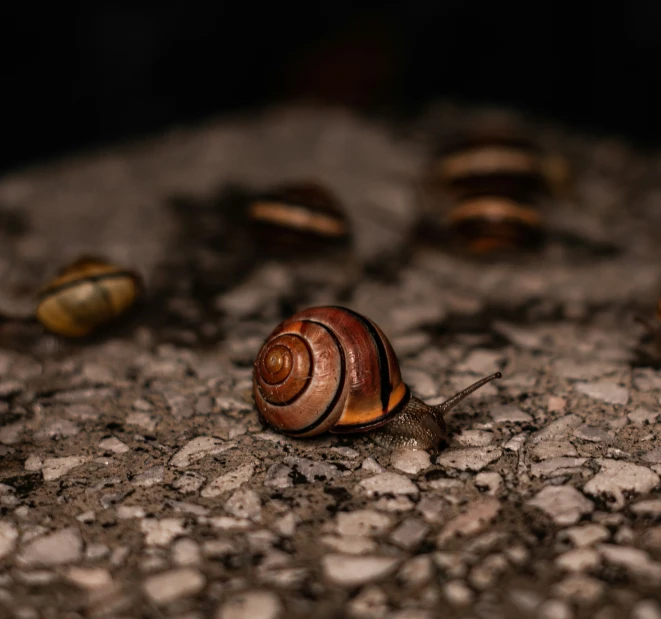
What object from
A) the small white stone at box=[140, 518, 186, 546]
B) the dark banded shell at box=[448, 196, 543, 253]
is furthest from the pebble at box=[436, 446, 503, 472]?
the dark banded shell at box=[448, 196, 543, 253]

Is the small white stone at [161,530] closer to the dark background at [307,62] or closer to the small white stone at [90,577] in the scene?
the small white stone at [90,577]

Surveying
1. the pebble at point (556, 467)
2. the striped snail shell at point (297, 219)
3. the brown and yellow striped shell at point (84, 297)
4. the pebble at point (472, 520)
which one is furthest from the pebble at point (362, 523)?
the striped snail shell at point (297, 219)

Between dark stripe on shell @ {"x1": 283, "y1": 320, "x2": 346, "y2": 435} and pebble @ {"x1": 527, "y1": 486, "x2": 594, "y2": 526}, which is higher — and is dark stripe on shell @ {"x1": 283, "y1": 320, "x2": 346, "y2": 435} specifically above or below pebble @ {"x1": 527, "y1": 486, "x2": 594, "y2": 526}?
above

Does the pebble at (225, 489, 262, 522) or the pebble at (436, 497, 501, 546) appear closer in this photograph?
the pebble at (436, 497, 501, 546)

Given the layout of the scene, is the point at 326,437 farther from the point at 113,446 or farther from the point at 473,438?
the point at 113,446

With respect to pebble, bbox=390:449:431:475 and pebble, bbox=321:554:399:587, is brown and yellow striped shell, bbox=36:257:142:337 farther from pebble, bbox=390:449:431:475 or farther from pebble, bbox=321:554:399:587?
pebble, bbox=321:554:399:587

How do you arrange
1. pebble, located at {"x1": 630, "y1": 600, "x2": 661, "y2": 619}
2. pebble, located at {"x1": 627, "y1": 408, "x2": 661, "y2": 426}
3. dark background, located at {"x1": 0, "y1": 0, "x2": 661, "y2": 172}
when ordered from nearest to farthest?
pebble, located at {"x1": 630, "y1": 600, "x2": 661, "y2": 619} < pebble, located at {"x1": 627, "y1": 408, "x2": 661, "y2": 426} < dark background, located at {"x1": 0, "y1": 0, "x2": 661, "y2": 172}

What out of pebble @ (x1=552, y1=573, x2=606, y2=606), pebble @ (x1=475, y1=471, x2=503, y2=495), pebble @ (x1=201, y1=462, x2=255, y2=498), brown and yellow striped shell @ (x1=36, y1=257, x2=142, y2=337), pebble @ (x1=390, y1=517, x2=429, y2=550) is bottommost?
pebble @ (x1=552, y1=573, x2=606, y2=606)

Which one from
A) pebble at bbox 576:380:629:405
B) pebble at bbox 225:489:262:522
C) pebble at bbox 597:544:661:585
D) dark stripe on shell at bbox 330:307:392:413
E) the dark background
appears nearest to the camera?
pebble at bbox 597:544:661:585
